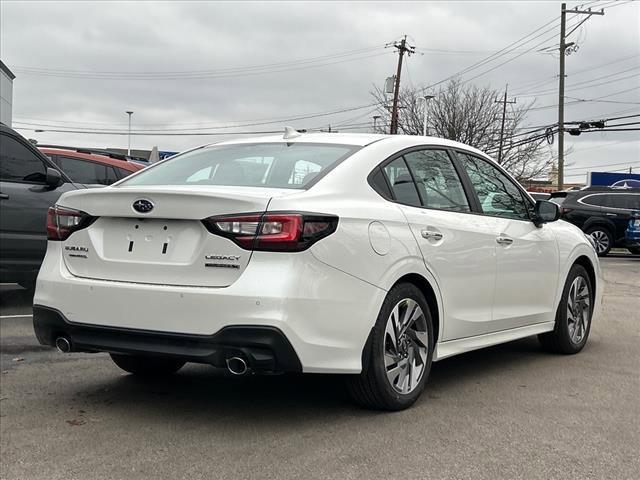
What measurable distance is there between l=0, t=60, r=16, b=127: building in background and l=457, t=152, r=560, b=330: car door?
37.2 meters

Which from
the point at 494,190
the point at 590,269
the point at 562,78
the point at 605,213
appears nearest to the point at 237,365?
the point at 494,190

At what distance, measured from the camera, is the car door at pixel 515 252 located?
16.7 ft

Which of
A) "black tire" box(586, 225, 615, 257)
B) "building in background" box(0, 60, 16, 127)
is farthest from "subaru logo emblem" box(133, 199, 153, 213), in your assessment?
"building in background" box(0, 60, 16, 127)

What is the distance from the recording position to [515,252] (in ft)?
17.1

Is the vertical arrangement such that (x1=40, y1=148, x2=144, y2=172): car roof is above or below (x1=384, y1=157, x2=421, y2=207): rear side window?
above

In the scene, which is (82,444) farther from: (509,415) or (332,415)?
(509,415)

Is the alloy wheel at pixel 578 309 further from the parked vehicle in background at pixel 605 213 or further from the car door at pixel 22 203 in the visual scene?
the parked vehicle in background at pixel 605 213

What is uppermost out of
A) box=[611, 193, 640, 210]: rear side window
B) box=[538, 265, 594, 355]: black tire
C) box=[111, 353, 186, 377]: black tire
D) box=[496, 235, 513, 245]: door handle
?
box=[611, 193, 640, 210]: rear side window

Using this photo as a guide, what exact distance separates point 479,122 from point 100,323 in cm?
4035

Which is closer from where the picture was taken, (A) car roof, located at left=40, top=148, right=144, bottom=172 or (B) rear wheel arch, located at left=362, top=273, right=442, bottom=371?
(B) rear wheel arch, located at left=362, top=273, right=442, bottom=371

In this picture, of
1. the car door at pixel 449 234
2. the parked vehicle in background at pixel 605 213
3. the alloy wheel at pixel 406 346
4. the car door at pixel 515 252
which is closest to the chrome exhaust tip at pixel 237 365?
the alloy wheel at pixel 406 346

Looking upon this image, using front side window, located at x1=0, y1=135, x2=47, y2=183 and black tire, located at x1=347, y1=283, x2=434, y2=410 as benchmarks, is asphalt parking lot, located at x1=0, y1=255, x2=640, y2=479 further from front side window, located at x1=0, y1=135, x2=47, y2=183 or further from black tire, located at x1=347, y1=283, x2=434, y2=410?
front side window, located at x1=0, y1=135, x2=47, y2=183

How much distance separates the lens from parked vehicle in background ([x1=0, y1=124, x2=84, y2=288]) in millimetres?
7328

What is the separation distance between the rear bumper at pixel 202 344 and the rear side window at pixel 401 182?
1.27m
